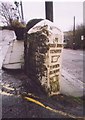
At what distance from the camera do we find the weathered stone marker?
4762 mm

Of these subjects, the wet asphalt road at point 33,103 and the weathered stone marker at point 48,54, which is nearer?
the wet asphalt road at point 33,103

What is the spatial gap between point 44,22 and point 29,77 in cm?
182

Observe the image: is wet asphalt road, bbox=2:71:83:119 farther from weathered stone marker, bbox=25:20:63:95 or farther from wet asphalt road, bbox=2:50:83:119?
weathered stone marker, bbox=25:20:63:95

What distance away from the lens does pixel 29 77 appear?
6027 mm

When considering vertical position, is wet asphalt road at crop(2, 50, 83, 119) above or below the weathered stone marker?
below

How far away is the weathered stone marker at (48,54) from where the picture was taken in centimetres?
476

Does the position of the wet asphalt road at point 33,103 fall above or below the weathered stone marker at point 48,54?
below

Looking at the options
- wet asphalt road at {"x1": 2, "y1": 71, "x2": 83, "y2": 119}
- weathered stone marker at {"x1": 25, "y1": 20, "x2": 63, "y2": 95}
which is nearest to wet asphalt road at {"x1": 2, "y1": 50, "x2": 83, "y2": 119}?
wet asphalt road at {"x1": 2, "y1": 71, "x2": 83, "y2": 119}

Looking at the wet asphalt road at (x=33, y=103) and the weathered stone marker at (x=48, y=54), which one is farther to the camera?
the weathered stone marker at (x=48, y=54)

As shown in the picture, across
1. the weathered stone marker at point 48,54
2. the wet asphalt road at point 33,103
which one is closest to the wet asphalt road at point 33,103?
the wet asphalt road at point 33,103

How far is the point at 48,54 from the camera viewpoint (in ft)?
15.7

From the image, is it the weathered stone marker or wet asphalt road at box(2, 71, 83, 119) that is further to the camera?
the weathered stone marker

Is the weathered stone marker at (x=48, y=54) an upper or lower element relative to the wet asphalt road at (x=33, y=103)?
upper

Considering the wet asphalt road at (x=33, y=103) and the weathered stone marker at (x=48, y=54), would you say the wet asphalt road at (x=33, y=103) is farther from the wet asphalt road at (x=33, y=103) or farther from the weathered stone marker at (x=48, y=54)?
the weathered stone marker at (x=48, y=54)
